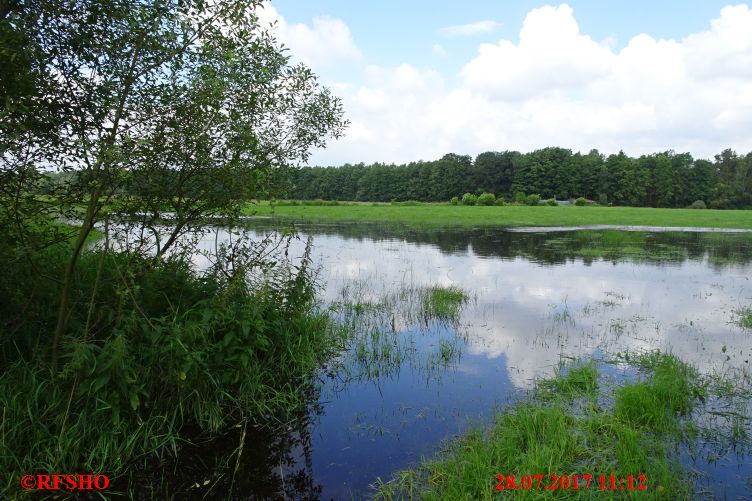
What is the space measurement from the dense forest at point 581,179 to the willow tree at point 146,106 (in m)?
97.2

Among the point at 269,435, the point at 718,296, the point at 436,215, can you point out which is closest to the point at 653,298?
the point at 718,296

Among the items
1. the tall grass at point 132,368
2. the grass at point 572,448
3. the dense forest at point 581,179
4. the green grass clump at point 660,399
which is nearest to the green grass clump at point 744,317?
the green grass clump at point 660,399

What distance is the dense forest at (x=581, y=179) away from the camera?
109 meters

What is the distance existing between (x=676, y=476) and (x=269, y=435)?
16.2 ft

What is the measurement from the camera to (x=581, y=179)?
373 feet

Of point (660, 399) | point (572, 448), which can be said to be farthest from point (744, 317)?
point (572, 448)

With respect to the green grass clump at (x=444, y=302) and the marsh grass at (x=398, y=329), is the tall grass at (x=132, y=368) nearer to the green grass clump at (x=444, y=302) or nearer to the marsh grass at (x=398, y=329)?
the marsh grass at (x=398, y=329)

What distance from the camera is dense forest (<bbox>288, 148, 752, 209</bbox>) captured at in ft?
357

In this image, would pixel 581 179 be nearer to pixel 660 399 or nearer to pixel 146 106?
pixel 660 399

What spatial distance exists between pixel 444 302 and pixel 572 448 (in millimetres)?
7428

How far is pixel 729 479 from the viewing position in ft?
16.4

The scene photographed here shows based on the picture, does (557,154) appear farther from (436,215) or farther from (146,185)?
(146,185)

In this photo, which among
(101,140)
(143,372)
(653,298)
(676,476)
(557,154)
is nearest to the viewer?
(676,476)

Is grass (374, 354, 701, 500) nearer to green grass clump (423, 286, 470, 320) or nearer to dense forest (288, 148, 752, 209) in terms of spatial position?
green grass clump (423, 286, 470, 320)
